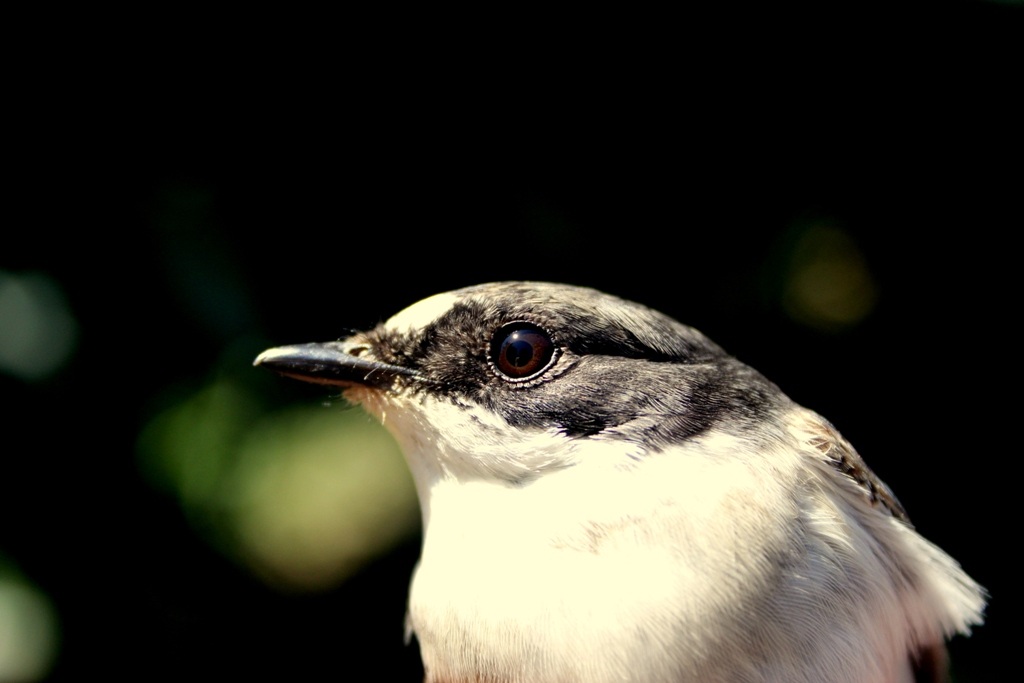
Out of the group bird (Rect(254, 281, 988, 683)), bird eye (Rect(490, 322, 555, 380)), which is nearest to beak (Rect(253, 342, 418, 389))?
bird (Rect(254, 281, 988, 683))

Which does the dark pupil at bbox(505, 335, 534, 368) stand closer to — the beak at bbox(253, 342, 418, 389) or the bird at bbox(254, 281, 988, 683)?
the bird at bbox(254, 281, 988, 683)

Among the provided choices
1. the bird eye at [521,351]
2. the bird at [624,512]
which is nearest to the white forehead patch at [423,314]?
the bird at [624,512]

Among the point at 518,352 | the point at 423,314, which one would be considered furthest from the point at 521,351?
the point at 423,314

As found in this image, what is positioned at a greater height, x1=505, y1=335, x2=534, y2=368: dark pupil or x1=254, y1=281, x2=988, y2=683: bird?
x1=505, y1=335, x2=534, y2=368: dark pupil

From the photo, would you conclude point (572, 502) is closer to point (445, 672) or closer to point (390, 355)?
point (445, 672)

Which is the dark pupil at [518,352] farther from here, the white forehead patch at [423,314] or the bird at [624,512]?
the white forehead patch at [423,314]

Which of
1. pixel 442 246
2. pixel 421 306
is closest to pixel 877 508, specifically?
pixel 421 306
